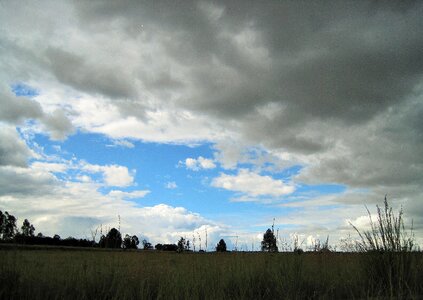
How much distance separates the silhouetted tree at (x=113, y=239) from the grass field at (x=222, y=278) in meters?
0.21

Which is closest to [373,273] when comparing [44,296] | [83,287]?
[83,287]

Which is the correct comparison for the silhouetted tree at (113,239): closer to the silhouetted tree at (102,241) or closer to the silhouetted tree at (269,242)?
the silhouetted tree at (102,241)

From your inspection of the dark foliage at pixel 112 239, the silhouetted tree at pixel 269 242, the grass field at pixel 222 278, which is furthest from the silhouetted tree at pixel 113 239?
the silhouetted tree at pixel 269 242

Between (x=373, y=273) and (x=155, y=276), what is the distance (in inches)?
212

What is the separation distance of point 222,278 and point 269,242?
96.8 inches

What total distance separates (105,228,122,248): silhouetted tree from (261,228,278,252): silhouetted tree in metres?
4.01

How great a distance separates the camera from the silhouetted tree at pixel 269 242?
1059 cm

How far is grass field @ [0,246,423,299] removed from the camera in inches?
277

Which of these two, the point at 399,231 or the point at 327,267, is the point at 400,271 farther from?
the point at 327,267

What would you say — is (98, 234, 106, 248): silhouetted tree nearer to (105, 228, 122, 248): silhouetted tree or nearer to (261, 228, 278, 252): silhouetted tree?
(105, 228, 122, 248): silhouetted tree

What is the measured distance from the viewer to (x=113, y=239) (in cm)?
934

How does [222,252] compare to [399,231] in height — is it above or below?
below

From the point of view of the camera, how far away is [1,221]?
22.7 ft

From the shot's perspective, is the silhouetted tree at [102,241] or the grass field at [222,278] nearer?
the grass field at [222,278]
